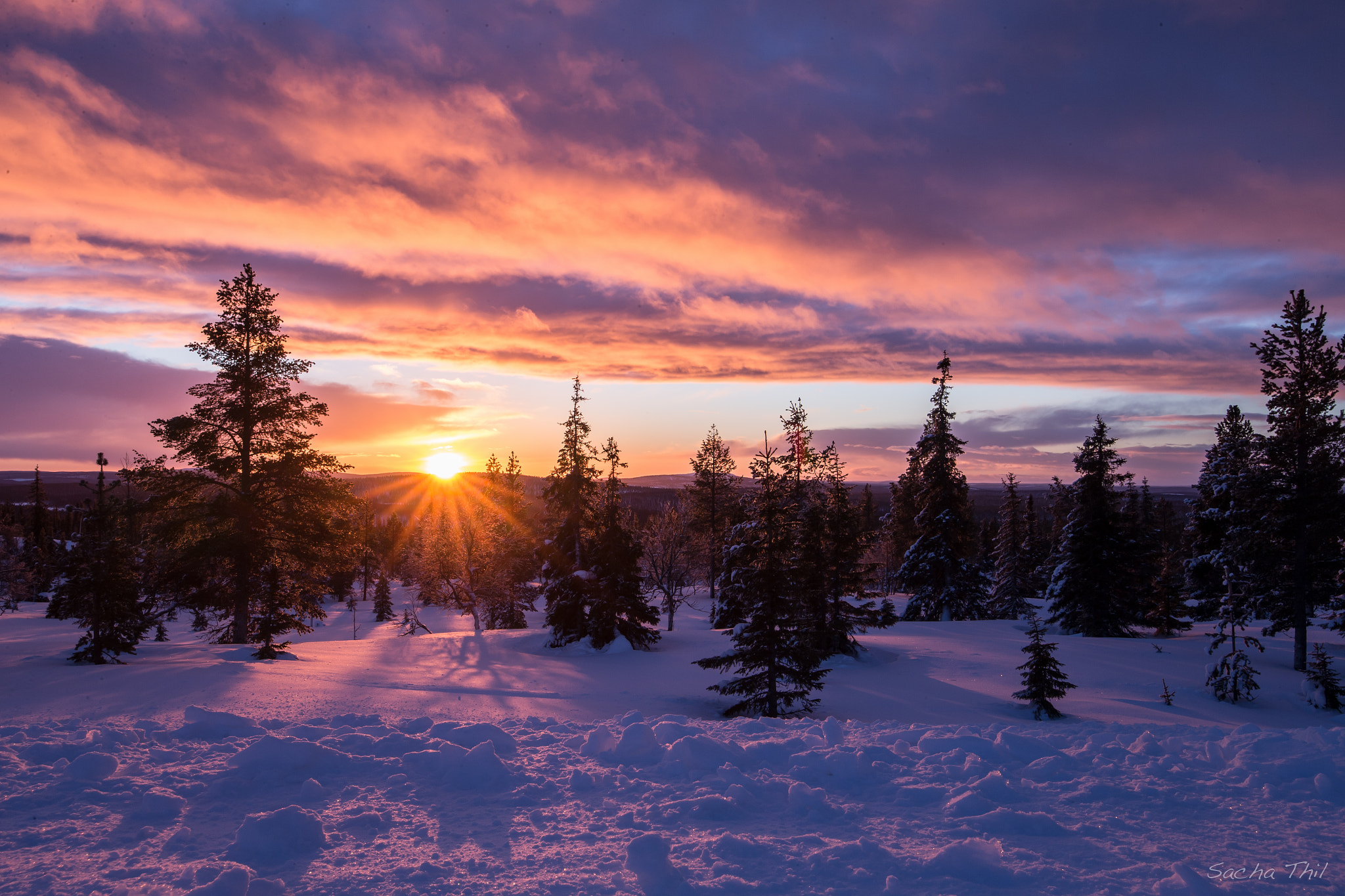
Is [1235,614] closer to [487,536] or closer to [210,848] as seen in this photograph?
[210,848]

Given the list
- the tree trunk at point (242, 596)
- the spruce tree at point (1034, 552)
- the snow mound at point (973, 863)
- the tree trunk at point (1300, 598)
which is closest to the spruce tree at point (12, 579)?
the tree trunk at point (242, 596)

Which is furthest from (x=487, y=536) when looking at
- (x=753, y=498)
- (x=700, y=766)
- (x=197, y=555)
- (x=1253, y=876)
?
(x=1253, y=876)

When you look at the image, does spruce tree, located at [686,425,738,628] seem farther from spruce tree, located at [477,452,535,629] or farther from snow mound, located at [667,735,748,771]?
snow mound, located at [667,735,748,771]

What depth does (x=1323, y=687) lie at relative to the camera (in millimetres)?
18219

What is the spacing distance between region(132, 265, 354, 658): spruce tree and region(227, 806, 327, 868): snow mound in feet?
58.7

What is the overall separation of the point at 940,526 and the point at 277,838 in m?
38.4

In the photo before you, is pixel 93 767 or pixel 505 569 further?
pixel 505 569

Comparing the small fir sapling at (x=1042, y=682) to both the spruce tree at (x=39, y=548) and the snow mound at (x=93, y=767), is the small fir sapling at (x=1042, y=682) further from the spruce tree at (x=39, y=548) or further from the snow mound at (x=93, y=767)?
the spruce tree at (x=39, y=548)

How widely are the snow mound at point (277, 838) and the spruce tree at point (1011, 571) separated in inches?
1926

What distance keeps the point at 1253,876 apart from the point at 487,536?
3990cm

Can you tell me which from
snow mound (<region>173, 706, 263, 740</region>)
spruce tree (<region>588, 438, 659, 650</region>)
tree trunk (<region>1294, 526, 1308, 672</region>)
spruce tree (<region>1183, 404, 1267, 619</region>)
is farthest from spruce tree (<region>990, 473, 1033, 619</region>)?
snow mound (<region>173, 706, 263, 740</region>)

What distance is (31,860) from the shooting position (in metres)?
4.49

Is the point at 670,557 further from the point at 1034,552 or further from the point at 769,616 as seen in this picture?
the point at 1034,552

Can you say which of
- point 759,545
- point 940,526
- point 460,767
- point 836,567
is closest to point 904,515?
point 940,526
